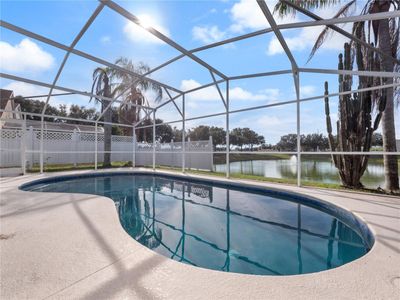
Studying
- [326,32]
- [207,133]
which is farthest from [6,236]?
[207,133]

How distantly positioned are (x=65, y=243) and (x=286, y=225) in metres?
3.38

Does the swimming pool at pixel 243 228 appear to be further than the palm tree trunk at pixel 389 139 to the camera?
No

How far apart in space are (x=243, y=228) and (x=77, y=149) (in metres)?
12.0

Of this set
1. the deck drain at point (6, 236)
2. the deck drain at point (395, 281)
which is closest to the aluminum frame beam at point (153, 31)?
the deck drain at point (6, 236)

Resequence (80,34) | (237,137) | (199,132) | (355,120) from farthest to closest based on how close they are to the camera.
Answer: (199,132)
(237,137)
(355,120)
(80,34)

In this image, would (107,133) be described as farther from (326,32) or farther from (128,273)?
(128,273)

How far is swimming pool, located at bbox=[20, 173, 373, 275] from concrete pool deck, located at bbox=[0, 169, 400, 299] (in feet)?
1.99

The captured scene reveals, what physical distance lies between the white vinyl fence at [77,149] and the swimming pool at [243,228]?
13.4 ft

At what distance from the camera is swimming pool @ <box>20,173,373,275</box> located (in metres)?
2.78

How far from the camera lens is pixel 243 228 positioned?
12.7 feet

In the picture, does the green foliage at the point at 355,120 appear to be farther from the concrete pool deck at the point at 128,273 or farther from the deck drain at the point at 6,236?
the deck drain at the point at 6,236

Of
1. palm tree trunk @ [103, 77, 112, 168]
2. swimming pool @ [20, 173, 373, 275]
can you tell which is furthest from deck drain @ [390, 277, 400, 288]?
palm tree trunk @ [103, 77, 112, 168]

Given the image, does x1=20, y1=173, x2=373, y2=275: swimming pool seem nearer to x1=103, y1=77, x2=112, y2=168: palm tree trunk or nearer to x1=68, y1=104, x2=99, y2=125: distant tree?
x1=103, y1=77, x2=112, y2=168: palm tree trunk

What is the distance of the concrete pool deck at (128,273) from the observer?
1633mm
